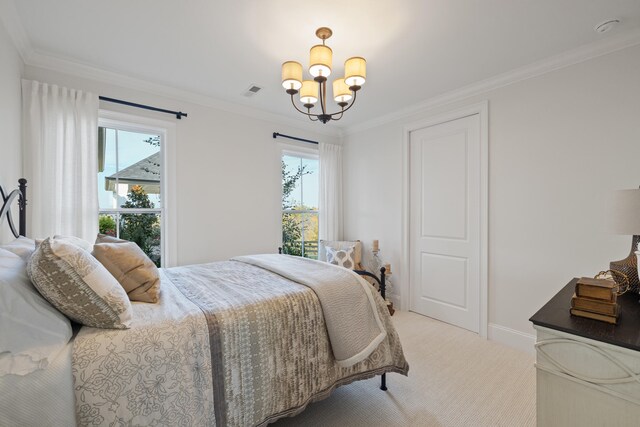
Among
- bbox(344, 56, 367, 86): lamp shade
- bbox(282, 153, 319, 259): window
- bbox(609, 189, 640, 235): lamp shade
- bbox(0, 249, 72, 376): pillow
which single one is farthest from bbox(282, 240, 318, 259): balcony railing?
bbox(609, 189, 640, 235): lamp shade

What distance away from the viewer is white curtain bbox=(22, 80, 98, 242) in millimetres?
2293

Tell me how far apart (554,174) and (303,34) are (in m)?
2.46

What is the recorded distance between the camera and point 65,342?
1.07 m

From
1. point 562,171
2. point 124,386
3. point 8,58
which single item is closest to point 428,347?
point 562,171

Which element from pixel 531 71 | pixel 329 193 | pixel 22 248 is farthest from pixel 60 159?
pixel 531 71

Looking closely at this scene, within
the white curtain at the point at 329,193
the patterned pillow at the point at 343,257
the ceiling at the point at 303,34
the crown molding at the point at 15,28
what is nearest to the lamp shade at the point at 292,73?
the ceiling at the point at 303,34

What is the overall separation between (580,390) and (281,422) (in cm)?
155

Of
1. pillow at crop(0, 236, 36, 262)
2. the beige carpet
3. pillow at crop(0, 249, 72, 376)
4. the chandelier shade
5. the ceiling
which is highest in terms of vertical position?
the ceiling

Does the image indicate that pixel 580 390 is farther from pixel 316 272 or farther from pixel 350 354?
pixel 316 272

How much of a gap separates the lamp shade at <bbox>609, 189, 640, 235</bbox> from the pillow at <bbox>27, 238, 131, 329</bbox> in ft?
7.38

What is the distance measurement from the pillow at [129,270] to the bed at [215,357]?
3.9 inches

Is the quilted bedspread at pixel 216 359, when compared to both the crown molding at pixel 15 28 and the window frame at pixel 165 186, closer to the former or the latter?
the window frame at pixel 165 186

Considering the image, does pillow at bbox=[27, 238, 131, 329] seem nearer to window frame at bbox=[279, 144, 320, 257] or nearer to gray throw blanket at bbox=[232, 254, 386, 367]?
gray throw blanket at bbox=[232, 254, 386, 367]

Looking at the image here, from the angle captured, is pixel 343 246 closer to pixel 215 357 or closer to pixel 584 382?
pixel 215 357
